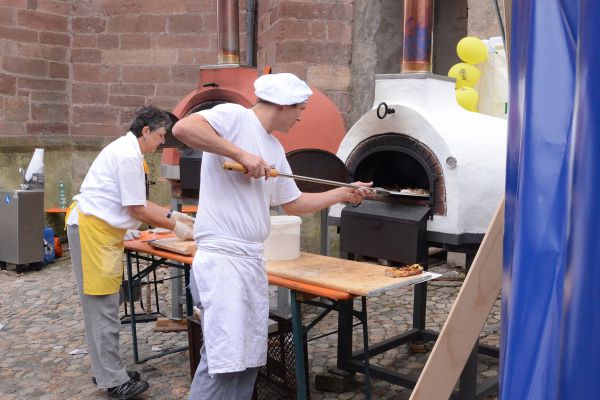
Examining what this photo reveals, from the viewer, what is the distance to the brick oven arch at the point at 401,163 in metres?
4.18

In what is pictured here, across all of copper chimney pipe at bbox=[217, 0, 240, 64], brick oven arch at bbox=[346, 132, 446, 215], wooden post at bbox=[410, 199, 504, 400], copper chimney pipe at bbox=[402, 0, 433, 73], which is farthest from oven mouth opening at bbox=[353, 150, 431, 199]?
wooden post at bbox=[410, 199, 504, 400]

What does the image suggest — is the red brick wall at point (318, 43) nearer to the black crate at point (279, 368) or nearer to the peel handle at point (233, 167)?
the black crate at point (279, 368)

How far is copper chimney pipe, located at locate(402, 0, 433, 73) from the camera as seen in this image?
175 inches

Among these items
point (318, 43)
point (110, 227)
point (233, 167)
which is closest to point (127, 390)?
point (110, 227)

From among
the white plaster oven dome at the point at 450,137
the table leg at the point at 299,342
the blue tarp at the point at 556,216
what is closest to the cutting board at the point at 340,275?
the table leg at the point at 299,342

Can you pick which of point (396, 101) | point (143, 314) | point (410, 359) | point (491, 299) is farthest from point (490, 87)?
point (491, 299)

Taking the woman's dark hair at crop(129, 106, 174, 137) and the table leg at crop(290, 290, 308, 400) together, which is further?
the woman's dark hair at crop(129, 106, 174, 137)

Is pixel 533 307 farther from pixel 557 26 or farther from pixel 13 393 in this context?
pixel 13 393

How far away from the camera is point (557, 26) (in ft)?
3.91

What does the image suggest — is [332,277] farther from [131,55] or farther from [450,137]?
[131,55]

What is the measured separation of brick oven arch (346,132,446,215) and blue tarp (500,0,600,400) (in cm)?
292

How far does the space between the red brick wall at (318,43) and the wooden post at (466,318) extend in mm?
6554

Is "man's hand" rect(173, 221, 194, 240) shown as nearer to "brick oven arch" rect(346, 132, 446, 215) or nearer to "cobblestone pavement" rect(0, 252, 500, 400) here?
"cobblestone pavement" rect(0, 252, 500, 400)

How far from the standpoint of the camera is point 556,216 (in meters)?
1.17
